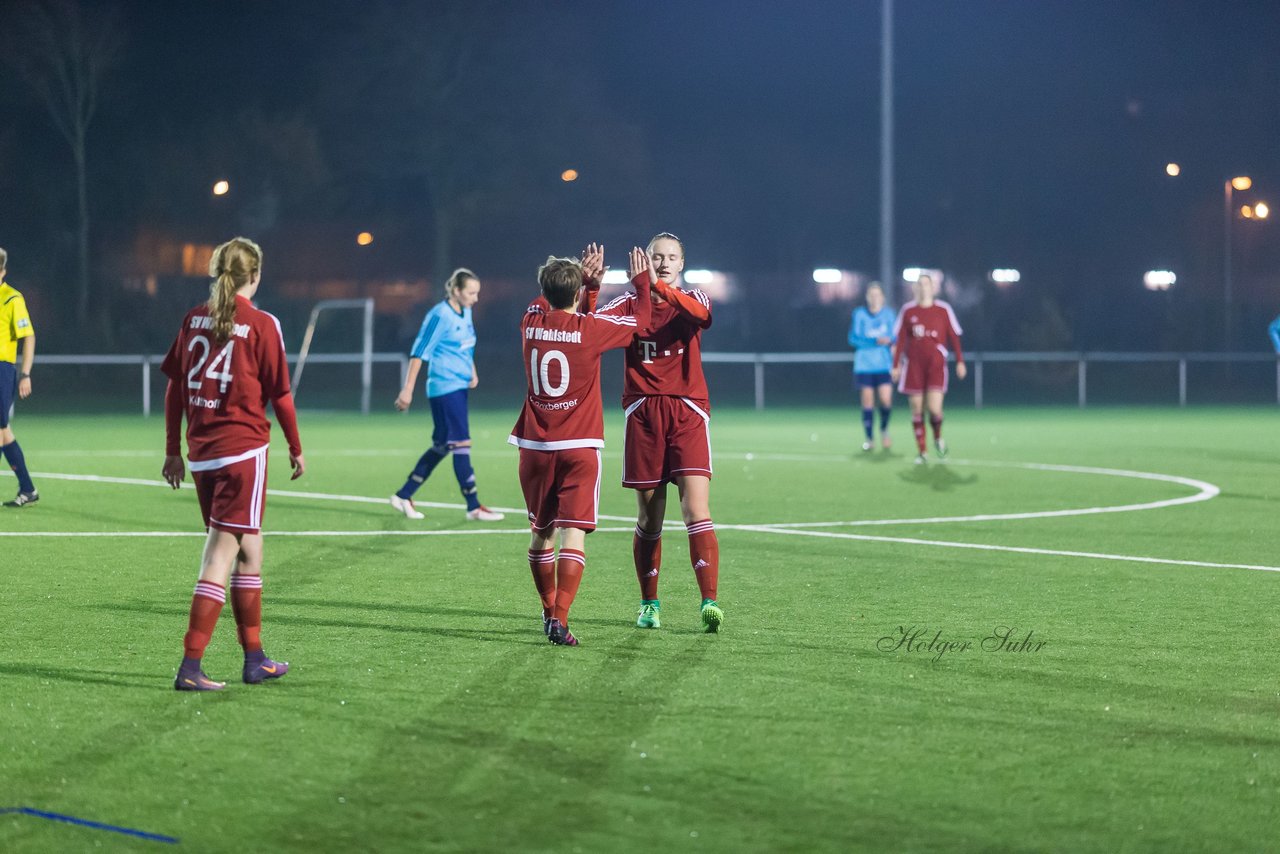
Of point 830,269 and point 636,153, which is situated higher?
point 636,153

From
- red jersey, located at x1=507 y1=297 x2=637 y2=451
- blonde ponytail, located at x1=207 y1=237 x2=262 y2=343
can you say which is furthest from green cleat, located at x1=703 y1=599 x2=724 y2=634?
blonde ponytail, located at x1=207 y1=237 x2=262 y2=343

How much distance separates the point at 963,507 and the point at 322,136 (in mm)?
40065

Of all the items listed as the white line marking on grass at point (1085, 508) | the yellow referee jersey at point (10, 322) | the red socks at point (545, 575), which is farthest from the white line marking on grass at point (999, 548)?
the yellow referee jersey at point (10, 322)

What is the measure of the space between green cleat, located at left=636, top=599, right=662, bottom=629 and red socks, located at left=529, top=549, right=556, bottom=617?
0.50m

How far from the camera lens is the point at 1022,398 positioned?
127 ft

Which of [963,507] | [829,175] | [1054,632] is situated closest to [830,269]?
[829,175]

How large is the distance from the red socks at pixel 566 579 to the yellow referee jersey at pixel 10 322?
298 inches

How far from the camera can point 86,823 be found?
4.40 m

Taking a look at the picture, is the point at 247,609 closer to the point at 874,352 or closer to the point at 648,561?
the point at 648,561

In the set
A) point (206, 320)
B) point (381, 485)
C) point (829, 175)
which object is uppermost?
point (829, 175)

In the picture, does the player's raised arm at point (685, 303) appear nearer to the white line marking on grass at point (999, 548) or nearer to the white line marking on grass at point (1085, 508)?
the white line marking on grass at point (999, 548)

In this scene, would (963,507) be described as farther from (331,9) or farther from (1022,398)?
(331,9)

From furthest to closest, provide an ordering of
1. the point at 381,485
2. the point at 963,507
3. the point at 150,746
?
1. the point at 381,485
2. the point at 963,507
3. the point at 150,746

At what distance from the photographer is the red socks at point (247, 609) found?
6.32 m
